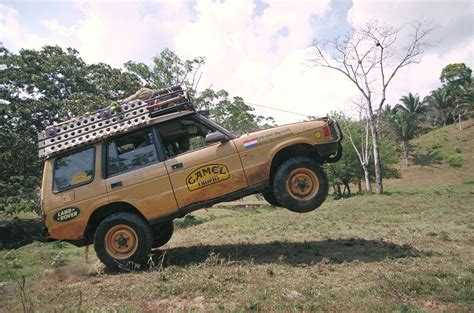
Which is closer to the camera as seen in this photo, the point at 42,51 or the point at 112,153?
the point at 112,153

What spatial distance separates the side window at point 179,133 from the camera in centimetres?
694

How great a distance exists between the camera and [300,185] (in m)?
6.81

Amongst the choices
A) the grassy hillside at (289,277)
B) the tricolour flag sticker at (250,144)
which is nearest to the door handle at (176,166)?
the tricolour flag sticker at (250,144)

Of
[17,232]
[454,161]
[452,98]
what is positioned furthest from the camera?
[452,98]

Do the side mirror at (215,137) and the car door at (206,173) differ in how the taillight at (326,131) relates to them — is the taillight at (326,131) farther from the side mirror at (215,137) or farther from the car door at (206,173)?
the side mirror at (215,137)

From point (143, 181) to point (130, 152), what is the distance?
59 cm

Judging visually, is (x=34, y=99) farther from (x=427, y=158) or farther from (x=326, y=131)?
(x=427, y=158)

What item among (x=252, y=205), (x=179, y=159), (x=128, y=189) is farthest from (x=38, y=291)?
(x=252, y=205)

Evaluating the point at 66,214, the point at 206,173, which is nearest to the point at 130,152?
the point at 206,173

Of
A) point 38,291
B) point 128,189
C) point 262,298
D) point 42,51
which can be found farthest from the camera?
point 42,51

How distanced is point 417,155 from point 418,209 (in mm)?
42342

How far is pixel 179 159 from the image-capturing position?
263 inches

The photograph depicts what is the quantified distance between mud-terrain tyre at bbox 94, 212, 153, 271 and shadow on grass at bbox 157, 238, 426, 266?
682mm

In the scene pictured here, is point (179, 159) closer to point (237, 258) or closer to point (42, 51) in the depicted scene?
point (237, 258)
